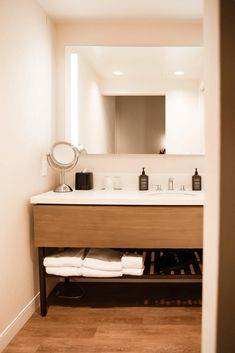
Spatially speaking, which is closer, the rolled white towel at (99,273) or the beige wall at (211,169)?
the beige wall at (211,169)

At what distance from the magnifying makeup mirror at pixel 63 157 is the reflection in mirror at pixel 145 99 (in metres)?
0.23

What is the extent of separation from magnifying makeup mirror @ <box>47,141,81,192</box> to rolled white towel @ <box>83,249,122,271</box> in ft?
1.83

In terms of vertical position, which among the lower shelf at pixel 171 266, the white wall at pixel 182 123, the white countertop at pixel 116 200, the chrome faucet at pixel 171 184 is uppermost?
the white wall at pixel 182 123

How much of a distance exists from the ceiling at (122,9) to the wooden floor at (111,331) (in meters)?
2.17

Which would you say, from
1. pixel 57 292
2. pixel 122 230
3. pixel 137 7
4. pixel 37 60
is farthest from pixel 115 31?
pixel 57 292

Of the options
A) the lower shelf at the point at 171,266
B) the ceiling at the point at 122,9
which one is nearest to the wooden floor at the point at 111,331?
the lower shelf at the point at 171,266

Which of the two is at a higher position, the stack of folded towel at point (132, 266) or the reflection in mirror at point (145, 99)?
the reflection in mirror at point (145, 99)

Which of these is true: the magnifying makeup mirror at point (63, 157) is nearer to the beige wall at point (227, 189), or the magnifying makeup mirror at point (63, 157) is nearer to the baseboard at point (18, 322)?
the baseboard at point (18, 322)

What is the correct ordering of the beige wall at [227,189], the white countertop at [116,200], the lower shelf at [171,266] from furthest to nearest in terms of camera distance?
the lower shelf at [171,266]
the white countertop at [116,200]
the beige wall at [227,189]

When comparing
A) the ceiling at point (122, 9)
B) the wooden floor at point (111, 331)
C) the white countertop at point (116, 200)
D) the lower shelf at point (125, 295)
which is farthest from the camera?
the lower shelf at point (125, 295)

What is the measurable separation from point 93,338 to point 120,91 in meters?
1.85

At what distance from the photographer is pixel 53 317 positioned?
2473mm

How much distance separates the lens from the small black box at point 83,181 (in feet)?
9.52

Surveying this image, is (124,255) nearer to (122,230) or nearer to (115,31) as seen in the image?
(122,230)
